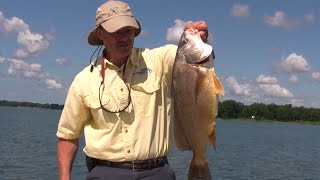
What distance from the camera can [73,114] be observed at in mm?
4988

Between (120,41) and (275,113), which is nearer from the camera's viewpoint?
(120,41)

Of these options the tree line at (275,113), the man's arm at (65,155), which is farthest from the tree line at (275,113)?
the man's arm at (65,155)

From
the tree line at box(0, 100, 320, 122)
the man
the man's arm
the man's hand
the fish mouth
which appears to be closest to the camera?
the fish mouth

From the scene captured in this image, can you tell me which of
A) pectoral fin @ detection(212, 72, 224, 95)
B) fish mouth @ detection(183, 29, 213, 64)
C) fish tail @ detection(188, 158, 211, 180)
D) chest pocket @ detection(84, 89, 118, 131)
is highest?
fish mouth @ detection(183, 29, 213, 64)

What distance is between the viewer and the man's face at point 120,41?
180 inches

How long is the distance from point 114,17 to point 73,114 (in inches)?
44.4

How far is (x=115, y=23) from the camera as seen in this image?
4555 millimetres

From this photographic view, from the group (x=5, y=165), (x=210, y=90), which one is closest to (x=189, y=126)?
(x=210, y=90)

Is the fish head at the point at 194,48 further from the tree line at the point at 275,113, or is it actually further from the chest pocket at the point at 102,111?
the tree line at the point at 275,113

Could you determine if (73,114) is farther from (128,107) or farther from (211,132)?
(211,132)

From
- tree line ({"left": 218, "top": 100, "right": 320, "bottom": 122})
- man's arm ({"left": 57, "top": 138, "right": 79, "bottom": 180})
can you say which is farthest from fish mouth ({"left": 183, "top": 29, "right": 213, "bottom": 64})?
tree line ({"left": 218, "top": 100, "right": 320, "bottom": 122})

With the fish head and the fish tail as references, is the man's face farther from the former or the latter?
the fish tail

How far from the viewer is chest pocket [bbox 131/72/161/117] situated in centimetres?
478

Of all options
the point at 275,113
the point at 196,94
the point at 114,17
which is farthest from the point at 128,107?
the point at 275,113
